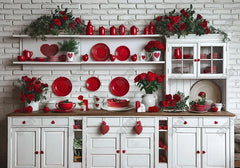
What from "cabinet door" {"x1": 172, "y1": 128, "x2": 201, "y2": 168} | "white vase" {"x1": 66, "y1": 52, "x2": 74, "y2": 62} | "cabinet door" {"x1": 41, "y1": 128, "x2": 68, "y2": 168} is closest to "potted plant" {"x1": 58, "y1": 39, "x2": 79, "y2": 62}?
"white vase" {"x1": 66, "y1": 52, "x2": 74, "y2": 62}

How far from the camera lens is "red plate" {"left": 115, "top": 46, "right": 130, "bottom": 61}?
13.2 feet

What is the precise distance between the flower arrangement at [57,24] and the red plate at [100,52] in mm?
377

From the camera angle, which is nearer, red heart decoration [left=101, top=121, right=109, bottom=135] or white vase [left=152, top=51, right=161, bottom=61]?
red heart decoration [left=101, top=121, right=109, bottom=135]

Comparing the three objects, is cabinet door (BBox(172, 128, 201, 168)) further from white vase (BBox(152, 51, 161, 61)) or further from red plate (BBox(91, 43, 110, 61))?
red plate (BBox(91, 43, 110, 61))

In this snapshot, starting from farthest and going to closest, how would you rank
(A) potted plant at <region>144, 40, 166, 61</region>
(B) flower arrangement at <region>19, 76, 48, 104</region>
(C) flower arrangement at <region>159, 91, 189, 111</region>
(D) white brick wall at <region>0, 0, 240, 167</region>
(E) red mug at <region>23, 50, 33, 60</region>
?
(D) white brick wall at <region>0, 0, 240, 167</region>
(E) red mug at <region>23, 50, 33, 60</region>
(A) potted plant at <region>144, 40, 166, 61</region>
(B) flower arrangement at <region>19, 76, 48, 104</region>
(C) flower arrangement at <region>159, 91, 189, 111</region>

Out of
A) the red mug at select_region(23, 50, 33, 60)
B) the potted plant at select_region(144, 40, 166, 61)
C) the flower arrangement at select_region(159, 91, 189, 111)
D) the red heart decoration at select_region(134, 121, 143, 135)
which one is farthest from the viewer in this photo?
the red mug at select_region(23, 50, 33, 60)

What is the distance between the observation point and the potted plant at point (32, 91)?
143 inches

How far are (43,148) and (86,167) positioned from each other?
0.69 metres

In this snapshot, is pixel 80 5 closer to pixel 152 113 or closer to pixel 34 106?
pixel 34 106

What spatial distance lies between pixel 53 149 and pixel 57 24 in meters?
1.93

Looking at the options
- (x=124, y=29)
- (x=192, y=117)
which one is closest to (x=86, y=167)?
(x=192, y=117)

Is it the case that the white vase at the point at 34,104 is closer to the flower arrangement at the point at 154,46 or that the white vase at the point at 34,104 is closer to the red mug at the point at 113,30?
the red mug at the point at 113,30

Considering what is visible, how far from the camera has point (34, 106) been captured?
374 centimetres

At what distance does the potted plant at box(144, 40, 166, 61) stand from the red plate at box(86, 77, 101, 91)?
98 cm
